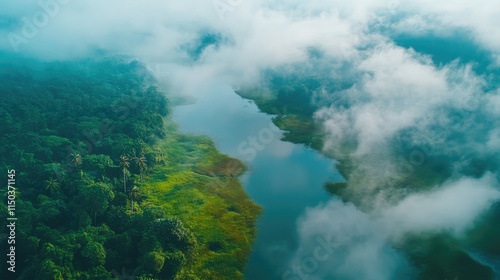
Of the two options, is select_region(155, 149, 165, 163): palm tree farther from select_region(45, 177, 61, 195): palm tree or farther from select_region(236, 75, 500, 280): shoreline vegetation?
select_region(236, 75, 500, 280): shoreline vegetation

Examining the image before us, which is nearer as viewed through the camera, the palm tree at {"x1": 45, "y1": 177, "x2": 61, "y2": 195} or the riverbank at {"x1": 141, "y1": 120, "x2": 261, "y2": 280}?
the riverbank at {"x1": 141, "y1": 120, "x2": 261, "y2": 280}

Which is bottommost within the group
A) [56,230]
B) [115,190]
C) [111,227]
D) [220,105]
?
[56,230]

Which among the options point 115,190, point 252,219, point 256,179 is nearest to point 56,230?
point 115,190

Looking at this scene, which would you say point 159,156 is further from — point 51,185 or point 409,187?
point 409,187

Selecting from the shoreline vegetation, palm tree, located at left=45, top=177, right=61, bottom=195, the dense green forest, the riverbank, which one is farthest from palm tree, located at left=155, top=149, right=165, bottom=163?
the shoreline vegetation

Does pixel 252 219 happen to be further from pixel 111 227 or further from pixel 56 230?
pixel 56 230

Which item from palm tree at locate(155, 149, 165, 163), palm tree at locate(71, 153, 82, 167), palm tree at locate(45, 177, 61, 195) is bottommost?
palm tree at locate(45, 177, 61, 195)
